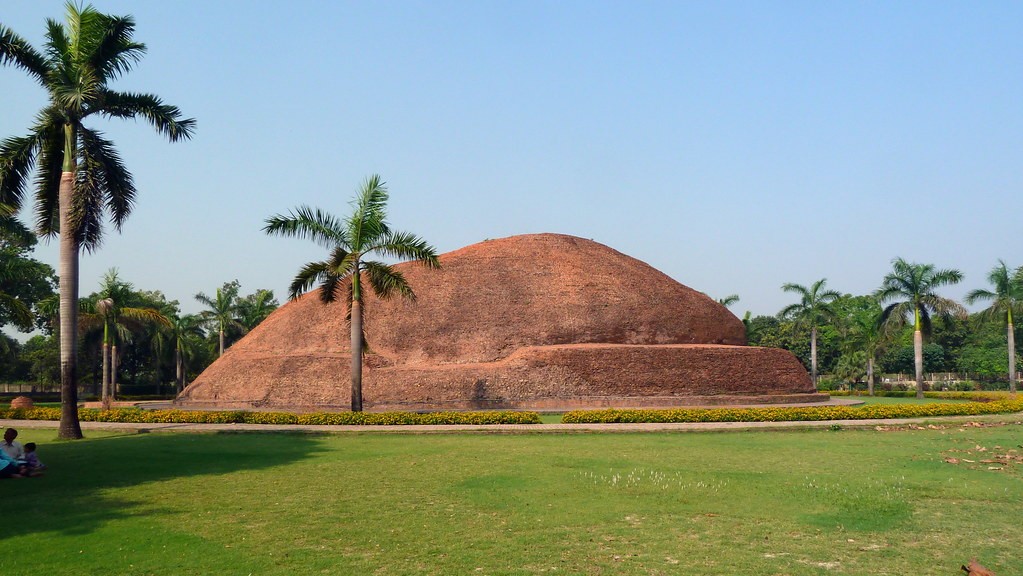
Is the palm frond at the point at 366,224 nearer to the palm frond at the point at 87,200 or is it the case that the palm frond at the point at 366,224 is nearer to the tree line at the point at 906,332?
the palm frond at the point at 87,200

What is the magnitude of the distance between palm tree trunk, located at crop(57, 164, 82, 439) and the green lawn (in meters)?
3.37

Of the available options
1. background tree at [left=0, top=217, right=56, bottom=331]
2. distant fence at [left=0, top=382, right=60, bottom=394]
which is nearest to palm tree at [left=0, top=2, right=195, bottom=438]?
background tree at [left=0, top=217, right=56, bottom=331]

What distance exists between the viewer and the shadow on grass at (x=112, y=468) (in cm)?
881

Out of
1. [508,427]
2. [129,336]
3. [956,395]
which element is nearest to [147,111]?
[508,427]

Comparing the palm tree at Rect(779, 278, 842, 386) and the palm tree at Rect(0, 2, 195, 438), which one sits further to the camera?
A: the palm tree at Rect(779, 278, 842, 386)

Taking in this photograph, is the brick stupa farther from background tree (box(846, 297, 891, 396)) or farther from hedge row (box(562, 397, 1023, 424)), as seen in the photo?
background tree (box(846, 297, 891, 396))

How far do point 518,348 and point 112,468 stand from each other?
2253 cm

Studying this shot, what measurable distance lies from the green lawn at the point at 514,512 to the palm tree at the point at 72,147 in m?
4.34

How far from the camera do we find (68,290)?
18.2 meters

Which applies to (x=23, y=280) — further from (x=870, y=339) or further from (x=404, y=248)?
(x=870, y=339)

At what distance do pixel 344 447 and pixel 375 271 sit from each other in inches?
329

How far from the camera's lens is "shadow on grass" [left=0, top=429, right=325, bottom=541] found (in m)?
8.81

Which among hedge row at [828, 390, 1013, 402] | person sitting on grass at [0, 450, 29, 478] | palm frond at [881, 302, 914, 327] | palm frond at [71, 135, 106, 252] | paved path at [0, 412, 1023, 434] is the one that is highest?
palm frond at [71, 135, 106, 252]

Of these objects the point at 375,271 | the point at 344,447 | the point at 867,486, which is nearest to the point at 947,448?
the point at 867,486
